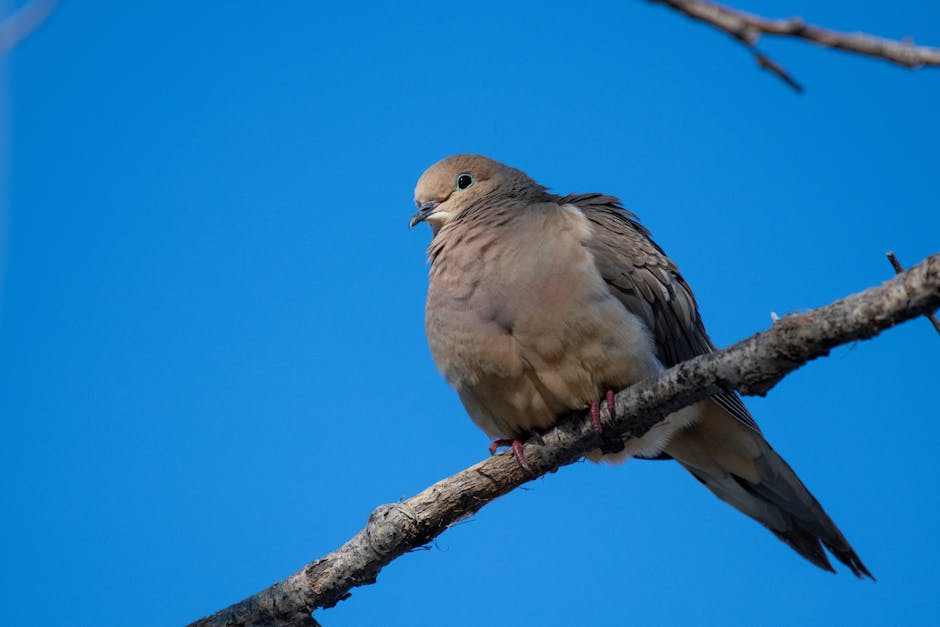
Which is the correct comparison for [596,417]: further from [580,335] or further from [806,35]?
[806,35]

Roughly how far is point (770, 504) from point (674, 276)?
1.15 metres

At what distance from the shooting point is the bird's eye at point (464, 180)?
4926 millimetres

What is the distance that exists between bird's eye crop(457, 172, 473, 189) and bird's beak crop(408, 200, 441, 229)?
15 centimetres

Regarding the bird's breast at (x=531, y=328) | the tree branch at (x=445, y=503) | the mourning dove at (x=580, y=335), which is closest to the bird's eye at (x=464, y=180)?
the mourning dove at (x=580, y=335)

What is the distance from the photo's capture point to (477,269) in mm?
4074

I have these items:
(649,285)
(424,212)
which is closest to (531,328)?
(649,285)

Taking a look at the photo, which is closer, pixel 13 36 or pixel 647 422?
pixel 13 36

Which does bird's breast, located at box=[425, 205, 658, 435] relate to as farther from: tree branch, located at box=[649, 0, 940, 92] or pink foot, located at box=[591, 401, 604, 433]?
tree branch, located at box=[649, 0, 940, 92]

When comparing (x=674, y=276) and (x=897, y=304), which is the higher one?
(x=674, y=276)

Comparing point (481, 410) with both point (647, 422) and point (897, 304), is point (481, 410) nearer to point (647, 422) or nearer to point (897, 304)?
point (647, 422)

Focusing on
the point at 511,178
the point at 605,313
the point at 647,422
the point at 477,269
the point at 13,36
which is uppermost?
the point at 511,178

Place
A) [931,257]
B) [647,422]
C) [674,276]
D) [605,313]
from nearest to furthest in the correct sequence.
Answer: [931,257]
[647,422]
[605,313]
[674,276]

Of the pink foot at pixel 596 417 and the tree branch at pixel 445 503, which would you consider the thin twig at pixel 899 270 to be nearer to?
the tree branch at pixel 445 503

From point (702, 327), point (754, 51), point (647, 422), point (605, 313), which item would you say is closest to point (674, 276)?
point (702, 327)
